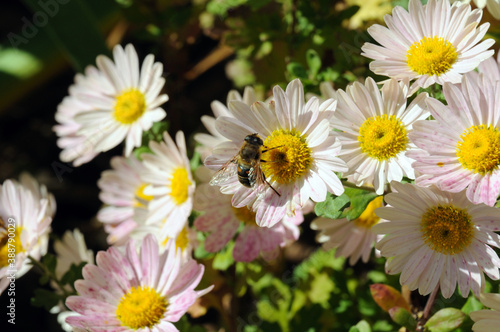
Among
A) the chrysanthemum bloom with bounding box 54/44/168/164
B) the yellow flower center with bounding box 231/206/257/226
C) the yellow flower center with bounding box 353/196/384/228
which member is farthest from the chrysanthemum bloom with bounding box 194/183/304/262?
the chrysanthemum bloom with bounding box 54/44/168/164

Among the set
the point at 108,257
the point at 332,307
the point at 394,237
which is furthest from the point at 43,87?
the point at 394,237

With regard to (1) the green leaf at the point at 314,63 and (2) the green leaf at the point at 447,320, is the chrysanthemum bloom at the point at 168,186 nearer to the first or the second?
(1) the green leaf at the point at 314,63

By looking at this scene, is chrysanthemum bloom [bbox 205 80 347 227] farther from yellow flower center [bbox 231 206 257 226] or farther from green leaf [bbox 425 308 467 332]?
green leaf [bbox 425 308 467 332]

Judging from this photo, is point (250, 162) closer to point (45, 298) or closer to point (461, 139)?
point (461, 139)

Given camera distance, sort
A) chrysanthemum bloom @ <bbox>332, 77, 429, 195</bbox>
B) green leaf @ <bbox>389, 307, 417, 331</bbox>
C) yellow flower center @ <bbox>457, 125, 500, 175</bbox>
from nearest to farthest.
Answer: yellow flower center @ <bbox>457, 125, 500, 175</bbox> < chrysanthemum bloom @ <bbox>332, 77, 429, 195</bbox> < green leaf @ <bbox>389, 307, 417, 331</bbox>

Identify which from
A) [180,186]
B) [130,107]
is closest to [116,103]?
[130,107]

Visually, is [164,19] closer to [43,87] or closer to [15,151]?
[43,87]

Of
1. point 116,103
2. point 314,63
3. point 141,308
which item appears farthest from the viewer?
point 116,103
